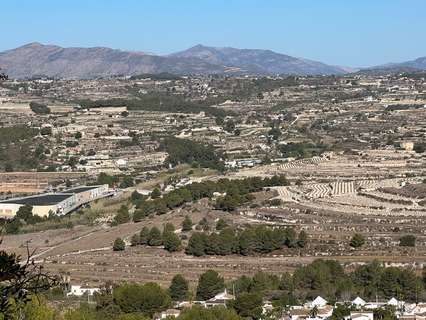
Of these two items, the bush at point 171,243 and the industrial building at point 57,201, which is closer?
the bush at point 171,243

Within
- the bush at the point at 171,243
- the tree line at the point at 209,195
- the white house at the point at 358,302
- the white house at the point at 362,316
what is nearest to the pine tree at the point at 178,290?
the white house at the point at 358,302

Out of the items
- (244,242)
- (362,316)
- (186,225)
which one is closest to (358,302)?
(362,316)

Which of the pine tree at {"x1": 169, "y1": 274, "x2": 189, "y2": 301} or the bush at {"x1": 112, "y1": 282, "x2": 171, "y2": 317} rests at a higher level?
the bush at {"x1": 112, "y1": 282, "x2": 171, "y2": 317}

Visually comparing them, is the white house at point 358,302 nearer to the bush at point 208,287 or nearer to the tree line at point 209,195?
the bush at point 208,287

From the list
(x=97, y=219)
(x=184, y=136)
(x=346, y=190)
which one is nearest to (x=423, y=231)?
(x=346, y=190)

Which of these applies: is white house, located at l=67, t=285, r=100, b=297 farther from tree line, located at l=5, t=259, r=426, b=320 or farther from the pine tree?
the pine tree

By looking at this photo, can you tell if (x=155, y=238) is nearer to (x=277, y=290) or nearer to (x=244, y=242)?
(x=244, y=242)

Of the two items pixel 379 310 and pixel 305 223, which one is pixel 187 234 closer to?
pixel 305 223

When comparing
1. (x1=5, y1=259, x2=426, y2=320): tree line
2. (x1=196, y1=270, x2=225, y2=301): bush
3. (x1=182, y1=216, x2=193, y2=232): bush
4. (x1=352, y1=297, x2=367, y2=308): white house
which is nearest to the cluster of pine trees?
(x1=182, y1=216, x2=193, y2=232): bush
